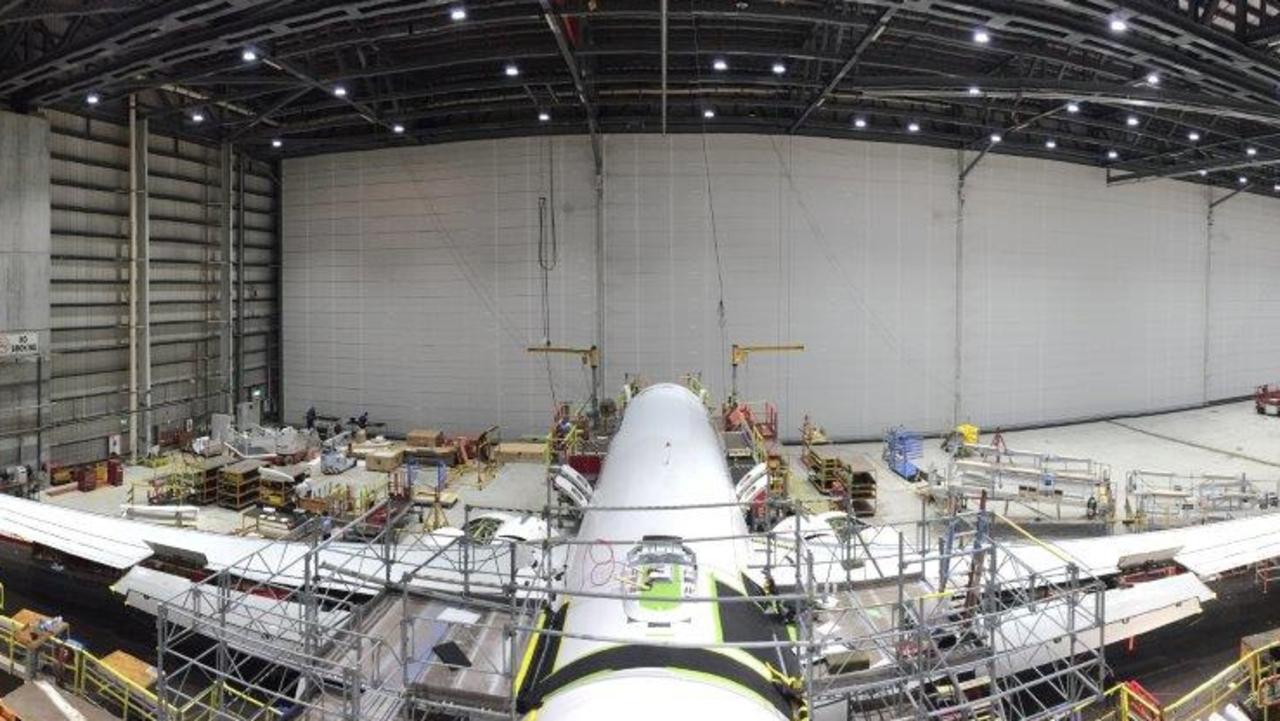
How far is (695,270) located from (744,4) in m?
12.0

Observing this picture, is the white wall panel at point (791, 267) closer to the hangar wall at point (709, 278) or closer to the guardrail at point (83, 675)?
the hangar wall at point (709, 278)

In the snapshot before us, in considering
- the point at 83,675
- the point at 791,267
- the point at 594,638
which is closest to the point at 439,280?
the point at 791,267

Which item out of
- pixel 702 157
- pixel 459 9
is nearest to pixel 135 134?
pixel 459 9

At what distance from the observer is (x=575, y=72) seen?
2405 centimetres

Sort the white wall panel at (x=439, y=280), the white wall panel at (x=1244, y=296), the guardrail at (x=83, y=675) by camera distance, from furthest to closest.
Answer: the white wall panel at (x=1244, y=296)
the white wall panel at (x=439, y=280)
the guardrail at (x=83, y=675)

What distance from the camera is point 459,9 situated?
20.0 m

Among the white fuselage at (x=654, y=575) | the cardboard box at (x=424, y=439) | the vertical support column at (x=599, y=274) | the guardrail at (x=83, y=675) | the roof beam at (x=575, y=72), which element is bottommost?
the guardrail at (x=83, y=675)

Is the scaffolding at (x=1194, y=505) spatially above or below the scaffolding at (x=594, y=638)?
below

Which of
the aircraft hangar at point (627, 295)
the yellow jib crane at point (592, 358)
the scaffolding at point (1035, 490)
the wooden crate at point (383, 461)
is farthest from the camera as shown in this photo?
the wooden crate at point (383, 461)

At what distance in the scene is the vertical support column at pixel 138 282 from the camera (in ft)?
98.0

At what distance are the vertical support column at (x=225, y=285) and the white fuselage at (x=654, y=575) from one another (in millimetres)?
28640

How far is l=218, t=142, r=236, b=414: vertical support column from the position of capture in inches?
1340

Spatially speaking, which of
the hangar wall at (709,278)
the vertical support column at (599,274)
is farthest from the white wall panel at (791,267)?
the vertical support column at (599,274)

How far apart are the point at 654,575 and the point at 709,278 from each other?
25401 mm
